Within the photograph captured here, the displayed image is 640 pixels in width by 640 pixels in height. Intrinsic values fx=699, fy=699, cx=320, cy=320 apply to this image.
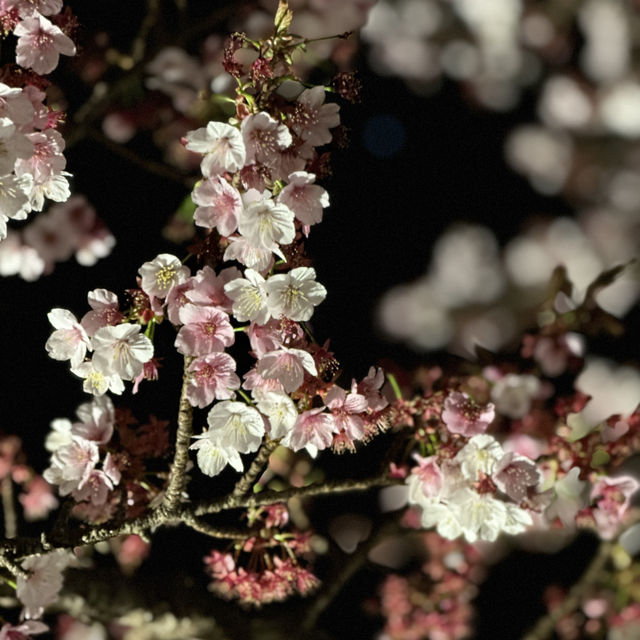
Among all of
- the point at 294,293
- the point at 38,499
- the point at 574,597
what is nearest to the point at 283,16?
the point at 294,293

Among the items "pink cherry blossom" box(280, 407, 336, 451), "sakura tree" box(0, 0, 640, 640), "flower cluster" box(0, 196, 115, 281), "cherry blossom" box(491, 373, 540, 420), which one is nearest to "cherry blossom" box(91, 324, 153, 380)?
"sakura tree" box(0, 0, 640, 640)

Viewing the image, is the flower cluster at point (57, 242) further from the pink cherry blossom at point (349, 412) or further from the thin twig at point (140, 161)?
the pink cherry blossom at point (349, 412)

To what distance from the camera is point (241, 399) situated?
3.93 ft

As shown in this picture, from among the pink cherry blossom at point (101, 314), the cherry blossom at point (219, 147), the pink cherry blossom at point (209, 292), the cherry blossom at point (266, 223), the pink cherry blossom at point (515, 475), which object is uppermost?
the cherry blossom at point (219, 147)

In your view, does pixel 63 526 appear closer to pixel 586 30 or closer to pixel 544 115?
pixel 544 115

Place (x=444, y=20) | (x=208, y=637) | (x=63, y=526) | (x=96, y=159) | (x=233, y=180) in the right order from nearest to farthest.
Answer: (x=233, y=180) < (x=63, y=526) < (x=208, y=637) < (x=96, y=159) < (x=444, y=20)

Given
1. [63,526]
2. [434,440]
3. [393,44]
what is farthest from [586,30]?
[63,526]

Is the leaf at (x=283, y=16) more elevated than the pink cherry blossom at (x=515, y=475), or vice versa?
the leaf at (x=283, y=16)

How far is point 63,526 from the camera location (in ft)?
3.91

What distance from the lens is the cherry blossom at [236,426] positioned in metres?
0.99

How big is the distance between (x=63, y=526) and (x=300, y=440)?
1.57 ft

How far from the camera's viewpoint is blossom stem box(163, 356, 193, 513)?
1.04 meters

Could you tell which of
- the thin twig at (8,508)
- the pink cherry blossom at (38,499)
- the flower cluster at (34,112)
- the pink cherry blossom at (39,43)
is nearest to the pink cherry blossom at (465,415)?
the flower cluster at (34,112)

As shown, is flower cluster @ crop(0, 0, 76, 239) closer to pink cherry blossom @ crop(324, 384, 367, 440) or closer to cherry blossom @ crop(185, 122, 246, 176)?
cherry blossom @ crop(185, 122, 246, 176)
